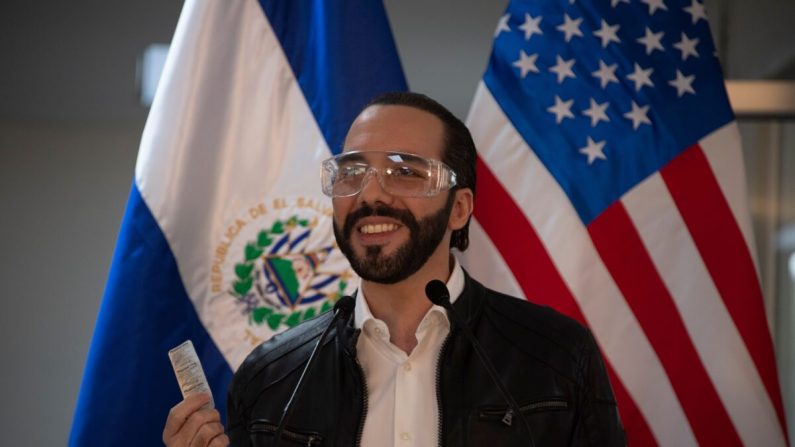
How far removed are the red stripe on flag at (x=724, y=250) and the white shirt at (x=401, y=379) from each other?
0.97 metres

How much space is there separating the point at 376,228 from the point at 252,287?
74 cm

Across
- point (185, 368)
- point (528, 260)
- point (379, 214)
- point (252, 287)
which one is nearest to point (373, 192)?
point (379, 214)

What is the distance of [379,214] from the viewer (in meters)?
1.53

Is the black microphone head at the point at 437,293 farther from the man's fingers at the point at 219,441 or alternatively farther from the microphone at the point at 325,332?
the man's fingers at the point at 219,441

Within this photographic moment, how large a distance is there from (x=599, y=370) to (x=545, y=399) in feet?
0.40

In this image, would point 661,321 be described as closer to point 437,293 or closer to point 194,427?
point 437,293

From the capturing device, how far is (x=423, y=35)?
125 inches

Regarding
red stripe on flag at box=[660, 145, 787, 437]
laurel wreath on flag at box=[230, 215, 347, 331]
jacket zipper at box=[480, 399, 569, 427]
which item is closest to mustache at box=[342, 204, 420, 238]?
jacket zipper at box=[480, 399, 569, 427]

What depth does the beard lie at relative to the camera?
151 cm

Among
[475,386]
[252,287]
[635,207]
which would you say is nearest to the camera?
[475,386]

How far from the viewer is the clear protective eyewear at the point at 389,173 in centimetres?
156

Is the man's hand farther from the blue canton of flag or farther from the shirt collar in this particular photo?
the blue canton of flag

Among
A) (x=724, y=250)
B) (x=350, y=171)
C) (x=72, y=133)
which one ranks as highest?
(x=72, y=133)

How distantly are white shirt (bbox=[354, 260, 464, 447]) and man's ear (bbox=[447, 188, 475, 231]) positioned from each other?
0.40 ft
